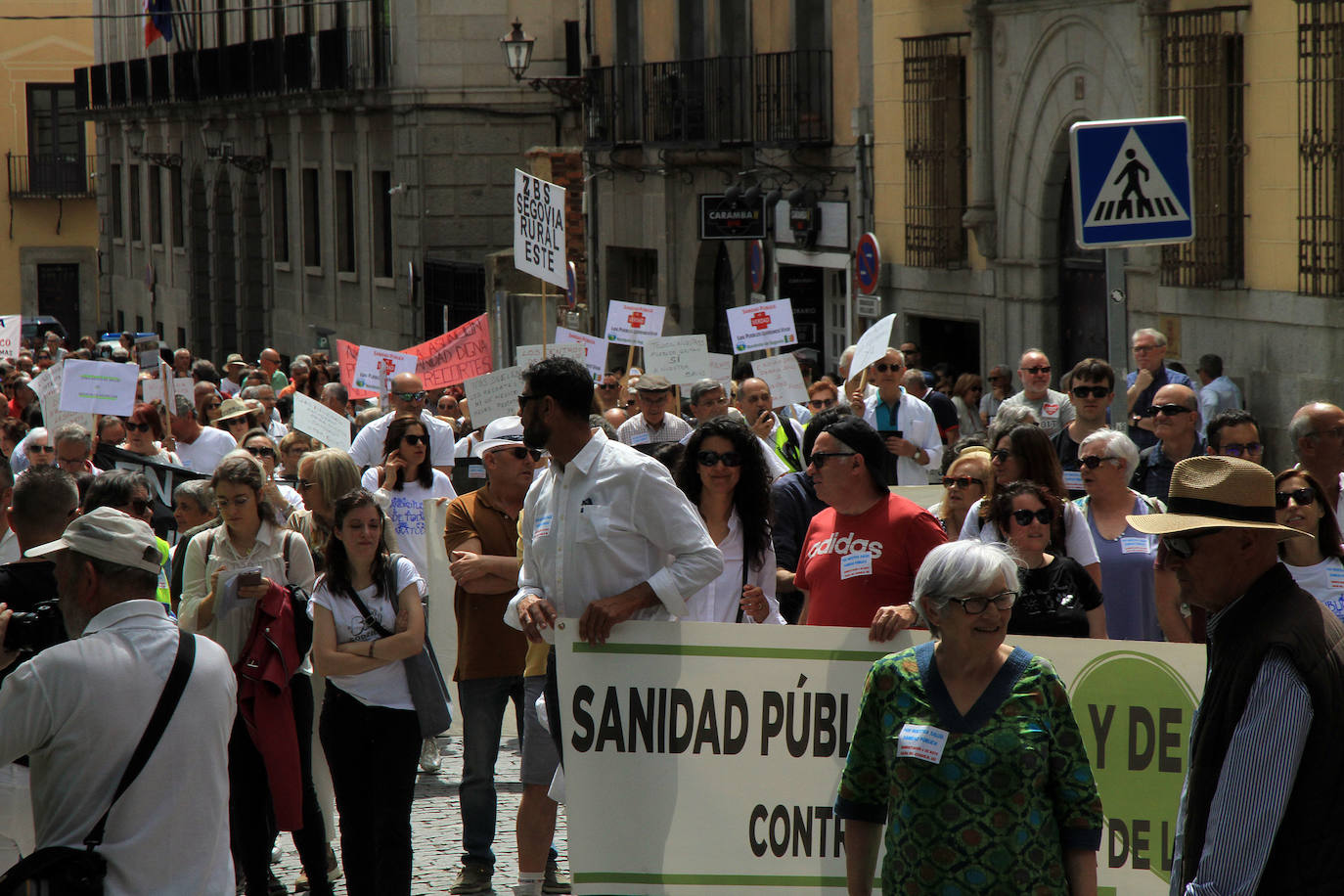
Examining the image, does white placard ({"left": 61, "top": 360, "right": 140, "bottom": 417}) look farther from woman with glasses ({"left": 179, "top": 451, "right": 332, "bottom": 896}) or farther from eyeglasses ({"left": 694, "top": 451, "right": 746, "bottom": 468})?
eyeglasses ({"left": 694, "top": 451, "right": 746, "bottom": 468})

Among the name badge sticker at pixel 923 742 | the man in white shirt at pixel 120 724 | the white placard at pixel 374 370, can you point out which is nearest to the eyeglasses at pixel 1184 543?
the name badge sticker at pixel 923 742

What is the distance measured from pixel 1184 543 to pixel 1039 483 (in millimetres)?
3306

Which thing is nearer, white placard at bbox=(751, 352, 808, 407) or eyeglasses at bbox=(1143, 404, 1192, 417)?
eyeglasses at bbox=(1143, 404, 1192, 417)

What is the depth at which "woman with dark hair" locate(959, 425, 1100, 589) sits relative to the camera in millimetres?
6637

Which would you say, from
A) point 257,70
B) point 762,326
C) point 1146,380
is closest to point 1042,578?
point 1146,380

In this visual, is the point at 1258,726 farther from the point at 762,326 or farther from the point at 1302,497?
the point at 762,326

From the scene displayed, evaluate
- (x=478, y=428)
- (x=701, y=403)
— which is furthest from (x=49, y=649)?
(x=478, y=428)

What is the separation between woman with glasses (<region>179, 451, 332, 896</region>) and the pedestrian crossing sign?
133 inches

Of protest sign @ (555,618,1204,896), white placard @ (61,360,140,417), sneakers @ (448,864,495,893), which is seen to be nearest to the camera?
protest sign @ (555,618,1204,896)

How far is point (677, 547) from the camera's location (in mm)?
5520

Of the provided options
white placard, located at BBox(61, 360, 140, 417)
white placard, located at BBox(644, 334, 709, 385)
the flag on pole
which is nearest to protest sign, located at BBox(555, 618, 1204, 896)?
white placard, located at BBox(61, 360, 140, 417)

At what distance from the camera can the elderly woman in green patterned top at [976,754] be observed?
4070 mm

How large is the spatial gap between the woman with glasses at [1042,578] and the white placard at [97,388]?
8119 mm

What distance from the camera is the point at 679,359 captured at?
14688 mm
